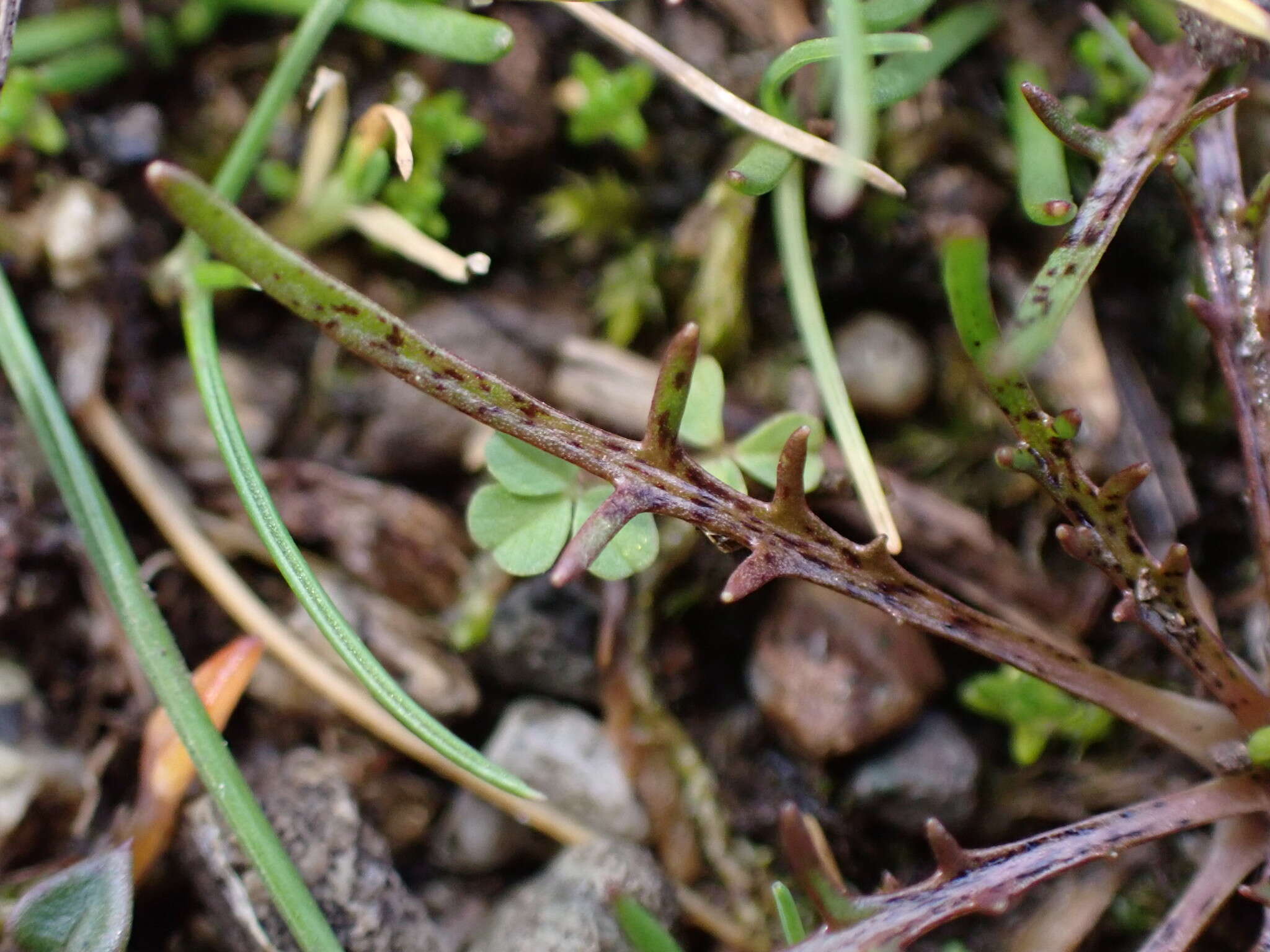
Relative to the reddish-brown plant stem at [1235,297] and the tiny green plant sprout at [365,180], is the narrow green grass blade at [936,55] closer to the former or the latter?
the reddish-brown plant stem at [1235,297]

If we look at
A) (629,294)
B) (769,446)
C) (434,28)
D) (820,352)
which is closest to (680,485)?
(769,446)

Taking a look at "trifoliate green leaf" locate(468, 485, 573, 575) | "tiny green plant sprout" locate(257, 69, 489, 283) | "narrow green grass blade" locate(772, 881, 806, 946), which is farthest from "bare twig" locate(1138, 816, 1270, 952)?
"tiny green plant sprout" locate(257, 69, 489, 283)

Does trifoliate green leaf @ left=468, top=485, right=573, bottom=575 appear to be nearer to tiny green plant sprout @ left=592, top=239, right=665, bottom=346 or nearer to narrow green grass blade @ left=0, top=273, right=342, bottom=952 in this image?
narrow green grass blade @ left=0, top=273, right=342, bottom=952

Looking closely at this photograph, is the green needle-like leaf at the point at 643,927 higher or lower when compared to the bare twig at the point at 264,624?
higher

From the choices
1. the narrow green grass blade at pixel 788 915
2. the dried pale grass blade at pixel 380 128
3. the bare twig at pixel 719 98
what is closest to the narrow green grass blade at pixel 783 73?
the bare twig at pixel 719 98

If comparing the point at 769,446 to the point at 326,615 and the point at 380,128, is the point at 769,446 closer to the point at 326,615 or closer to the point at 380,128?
the point at 326,615

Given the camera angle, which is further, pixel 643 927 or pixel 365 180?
pixel 365 180

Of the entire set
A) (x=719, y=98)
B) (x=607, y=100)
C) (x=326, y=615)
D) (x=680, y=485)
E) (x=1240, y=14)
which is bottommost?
(x=326, y=615)
